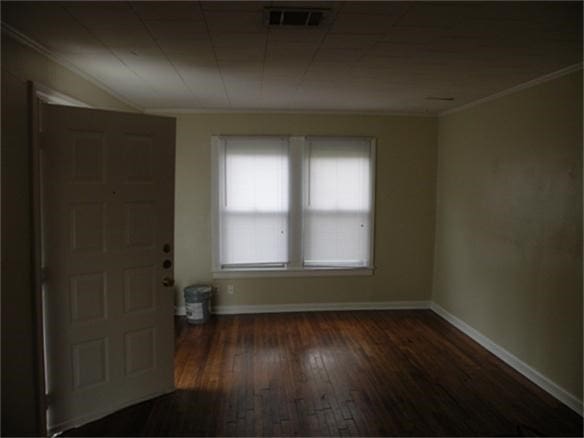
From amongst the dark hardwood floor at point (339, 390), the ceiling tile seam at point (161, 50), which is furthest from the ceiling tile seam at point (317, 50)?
the dark hardwood floor at point (339, 390)

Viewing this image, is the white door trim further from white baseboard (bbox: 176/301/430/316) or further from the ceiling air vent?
white baseboard (bbox: 176/301/430/316)

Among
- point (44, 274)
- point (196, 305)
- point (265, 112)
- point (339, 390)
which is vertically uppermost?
point (265, 112)

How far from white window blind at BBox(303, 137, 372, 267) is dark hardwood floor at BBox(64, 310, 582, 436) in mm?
932

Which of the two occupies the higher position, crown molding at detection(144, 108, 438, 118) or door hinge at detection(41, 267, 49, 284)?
crown molding at detection(144, 108, 438, 118)

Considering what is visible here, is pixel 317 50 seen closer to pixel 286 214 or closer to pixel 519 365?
pixel 286 214

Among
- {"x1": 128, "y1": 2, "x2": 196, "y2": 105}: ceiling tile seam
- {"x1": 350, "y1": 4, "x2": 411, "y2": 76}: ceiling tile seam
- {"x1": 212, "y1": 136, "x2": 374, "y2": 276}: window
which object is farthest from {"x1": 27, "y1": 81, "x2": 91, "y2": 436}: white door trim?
{"x1": 212, "y1": 136, "x2": 374, "y2": 276}: window

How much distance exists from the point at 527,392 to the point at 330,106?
10.6 ft

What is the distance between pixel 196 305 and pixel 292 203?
1614 millimetres

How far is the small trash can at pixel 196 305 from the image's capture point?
4.39 meters

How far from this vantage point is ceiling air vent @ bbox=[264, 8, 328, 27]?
1.88 meters

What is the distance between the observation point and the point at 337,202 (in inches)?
186

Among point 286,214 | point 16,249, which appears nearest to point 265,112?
point 286,214

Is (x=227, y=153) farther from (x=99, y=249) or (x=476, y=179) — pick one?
(x=476, y=179)

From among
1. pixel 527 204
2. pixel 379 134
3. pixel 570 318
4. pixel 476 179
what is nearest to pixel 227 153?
pixel 379 134
